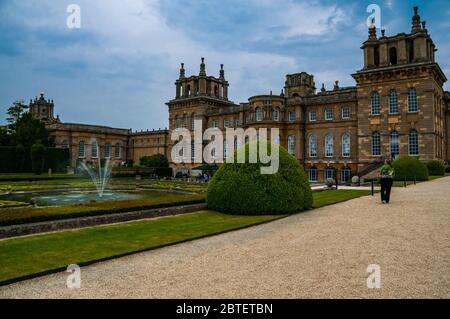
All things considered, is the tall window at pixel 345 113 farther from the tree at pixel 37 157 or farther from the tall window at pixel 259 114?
the tree at pixel 37 157

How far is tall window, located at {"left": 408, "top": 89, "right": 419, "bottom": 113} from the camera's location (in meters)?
33.7

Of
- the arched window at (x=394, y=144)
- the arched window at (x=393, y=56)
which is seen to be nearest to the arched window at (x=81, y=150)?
the arched window at (x=394, y=144)

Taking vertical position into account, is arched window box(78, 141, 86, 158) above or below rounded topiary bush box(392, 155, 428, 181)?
above

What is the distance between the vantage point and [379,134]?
116 feet

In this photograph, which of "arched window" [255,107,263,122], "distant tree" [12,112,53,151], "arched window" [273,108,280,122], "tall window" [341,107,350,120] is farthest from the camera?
"distant tree" [12,112,53,151]

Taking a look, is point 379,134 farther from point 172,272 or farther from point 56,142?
point 56,142

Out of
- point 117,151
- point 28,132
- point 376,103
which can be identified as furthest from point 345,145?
point 28,132

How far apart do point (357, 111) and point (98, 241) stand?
3481 centimetres

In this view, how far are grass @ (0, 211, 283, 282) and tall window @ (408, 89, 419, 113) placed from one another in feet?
89.4

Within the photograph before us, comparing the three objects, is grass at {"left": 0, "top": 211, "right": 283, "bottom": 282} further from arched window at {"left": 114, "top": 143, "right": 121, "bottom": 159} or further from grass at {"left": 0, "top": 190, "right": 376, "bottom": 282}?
arched window at {"left": 114, "top": 143, "right": 121, "bottom": 159}

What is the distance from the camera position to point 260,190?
1320 centimetres

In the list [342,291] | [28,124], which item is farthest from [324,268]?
[28,124]

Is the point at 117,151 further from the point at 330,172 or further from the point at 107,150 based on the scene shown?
the point at 330,172

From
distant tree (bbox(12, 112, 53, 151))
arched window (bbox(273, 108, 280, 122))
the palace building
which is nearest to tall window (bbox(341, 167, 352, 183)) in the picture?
the palace building
